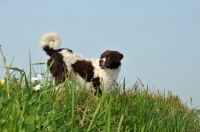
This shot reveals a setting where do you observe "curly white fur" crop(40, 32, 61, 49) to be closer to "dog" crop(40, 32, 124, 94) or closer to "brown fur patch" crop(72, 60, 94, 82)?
"dog" crop(40, 32, 124, 94)

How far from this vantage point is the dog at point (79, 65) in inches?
428

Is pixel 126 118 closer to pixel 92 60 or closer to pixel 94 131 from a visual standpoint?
pixel 94 131

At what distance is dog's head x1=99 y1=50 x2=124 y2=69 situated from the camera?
420 inches

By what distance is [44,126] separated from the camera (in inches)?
110

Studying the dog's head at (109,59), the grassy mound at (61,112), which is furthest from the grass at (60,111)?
the dog's head at (109,59)

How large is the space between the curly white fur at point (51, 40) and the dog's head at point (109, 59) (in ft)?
4.45

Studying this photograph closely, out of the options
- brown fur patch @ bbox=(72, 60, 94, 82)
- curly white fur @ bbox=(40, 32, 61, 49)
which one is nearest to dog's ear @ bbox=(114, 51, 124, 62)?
brown fur patch @ bbox=(72, 60, 94, 82)

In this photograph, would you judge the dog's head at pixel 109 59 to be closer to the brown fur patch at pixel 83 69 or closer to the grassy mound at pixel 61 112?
the brown fur patch at pixel 83 69

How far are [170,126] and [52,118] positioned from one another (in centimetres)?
221

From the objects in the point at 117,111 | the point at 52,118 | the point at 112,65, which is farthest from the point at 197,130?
the point at 112,65

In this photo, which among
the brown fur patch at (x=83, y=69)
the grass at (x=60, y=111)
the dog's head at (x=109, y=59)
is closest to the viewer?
the grass at (x=60, y=111)

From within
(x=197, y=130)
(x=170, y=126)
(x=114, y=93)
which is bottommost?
(x=197, y=130)

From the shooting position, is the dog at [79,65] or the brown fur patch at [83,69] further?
the brown fur patch at [83,69]

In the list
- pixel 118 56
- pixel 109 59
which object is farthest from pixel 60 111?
pixel 118 56
